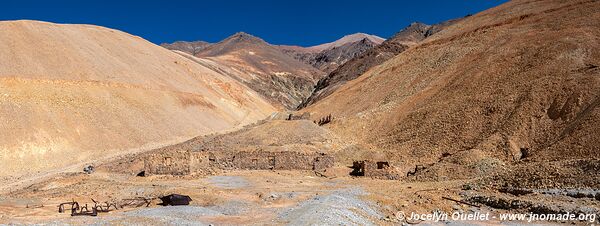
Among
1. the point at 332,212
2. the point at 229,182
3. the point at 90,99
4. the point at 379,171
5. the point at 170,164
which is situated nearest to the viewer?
the point at 332,212

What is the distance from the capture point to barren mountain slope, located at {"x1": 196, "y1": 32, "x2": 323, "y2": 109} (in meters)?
97.9

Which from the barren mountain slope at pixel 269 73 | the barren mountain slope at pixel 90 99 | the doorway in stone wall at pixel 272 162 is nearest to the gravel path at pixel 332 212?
the doorway in stone wall at pixel 272 162

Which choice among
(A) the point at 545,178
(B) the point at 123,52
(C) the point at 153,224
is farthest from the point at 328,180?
(B) the point at 123,52

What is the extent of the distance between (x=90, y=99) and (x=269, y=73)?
75.8m

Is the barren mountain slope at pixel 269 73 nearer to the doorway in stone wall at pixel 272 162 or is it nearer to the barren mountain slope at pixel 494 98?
the barren mountain slope at pixel 494 98

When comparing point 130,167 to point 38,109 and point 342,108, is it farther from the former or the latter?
point 342,108

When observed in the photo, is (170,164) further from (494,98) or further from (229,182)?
(494,98)

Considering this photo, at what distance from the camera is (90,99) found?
45938mm

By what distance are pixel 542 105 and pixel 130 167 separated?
24643mm

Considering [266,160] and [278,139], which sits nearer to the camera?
[266,160]

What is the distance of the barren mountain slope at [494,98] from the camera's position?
2519cm

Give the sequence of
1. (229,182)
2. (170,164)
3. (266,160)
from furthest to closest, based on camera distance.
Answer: (266,160), (170,164), (229,182)

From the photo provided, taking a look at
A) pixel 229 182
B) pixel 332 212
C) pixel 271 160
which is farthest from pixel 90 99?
pixel 332 212

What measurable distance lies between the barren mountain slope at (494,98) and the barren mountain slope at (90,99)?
15.6 m
